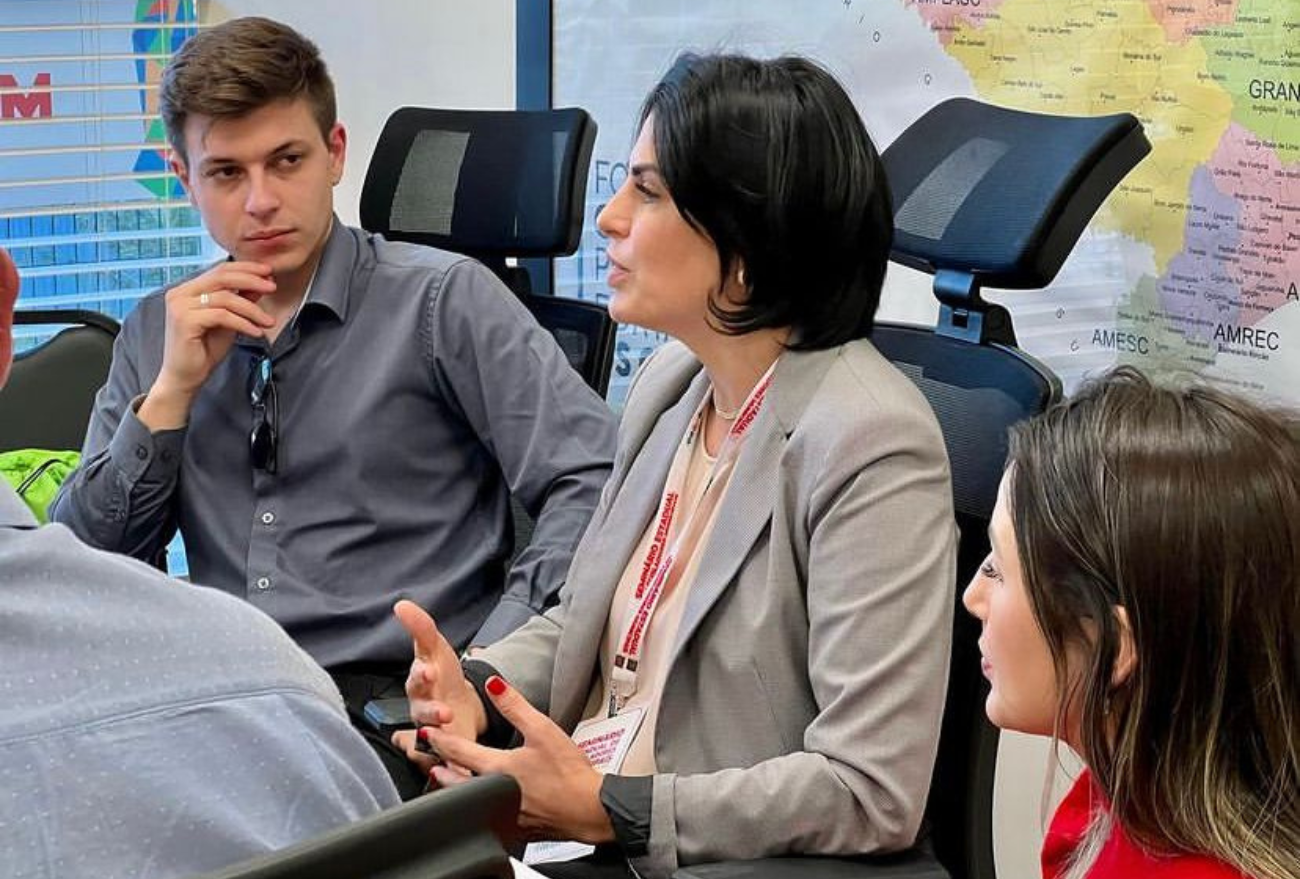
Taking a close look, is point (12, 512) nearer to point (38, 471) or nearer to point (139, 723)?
point (139, 723)

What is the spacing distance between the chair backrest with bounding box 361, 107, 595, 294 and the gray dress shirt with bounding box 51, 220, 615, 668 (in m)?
0.32

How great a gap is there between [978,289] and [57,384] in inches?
63.3

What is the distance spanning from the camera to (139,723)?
0.84m

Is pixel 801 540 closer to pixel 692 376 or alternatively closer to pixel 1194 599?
pixel 692 376

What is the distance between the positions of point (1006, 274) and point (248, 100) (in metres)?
1.04

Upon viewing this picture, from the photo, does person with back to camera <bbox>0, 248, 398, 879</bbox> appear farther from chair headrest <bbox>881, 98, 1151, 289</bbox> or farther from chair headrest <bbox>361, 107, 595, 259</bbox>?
chair headrest <bbox>361, 107, 595, 259</bbox>

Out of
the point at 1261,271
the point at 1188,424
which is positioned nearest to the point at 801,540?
the point at 1188,424

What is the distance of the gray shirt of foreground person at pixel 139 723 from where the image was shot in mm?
808

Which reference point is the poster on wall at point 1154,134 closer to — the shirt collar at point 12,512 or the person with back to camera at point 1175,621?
the person with back to camera at point 1175,621

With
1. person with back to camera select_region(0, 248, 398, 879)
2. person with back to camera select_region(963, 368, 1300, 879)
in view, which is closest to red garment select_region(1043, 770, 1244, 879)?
person with back to camera select_region(963, 368, 1300, 879)

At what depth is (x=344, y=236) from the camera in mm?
2332

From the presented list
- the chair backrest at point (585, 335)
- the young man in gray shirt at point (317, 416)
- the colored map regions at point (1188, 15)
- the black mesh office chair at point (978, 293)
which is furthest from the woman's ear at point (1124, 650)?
the chair backrest at point (585, 335)

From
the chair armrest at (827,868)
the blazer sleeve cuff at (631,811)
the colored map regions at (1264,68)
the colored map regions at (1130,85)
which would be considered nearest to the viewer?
the chair armrest at (827,868)

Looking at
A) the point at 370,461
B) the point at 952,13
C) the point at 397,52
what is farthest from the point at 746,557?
the point at 397,52
